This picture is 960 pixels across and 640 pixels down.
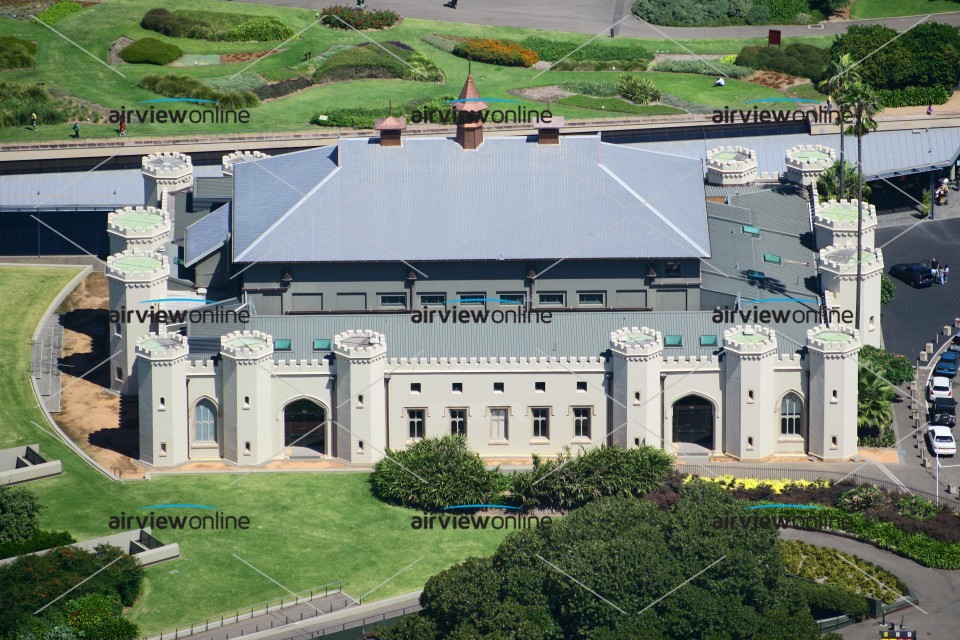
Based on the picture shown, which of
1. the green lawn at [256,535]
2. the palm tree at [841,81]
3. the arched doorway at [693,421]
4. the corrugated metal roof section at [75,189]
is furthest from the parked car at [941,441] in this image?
the corrugated metal roof section at [75,189]

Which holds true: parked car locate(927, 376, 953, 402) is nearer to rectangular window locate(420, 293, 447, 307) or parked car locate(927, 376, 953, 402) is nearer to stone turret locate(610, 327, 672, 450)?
stone turret locate(610, 327, 672, 450)

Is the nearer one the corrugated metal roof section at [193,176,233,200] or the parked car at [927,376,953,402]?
the parked car at [927,376,953,402]

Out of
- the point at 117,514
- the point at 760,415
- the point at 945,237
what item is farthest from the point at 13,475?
the point at 945,237

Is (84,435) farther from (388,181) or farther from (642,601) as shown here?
(642,601)

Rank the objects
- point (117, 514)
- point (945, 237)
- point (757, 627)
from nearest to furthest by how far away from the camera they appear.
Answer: point (757, 627)
point (117, 514)
point (945, 237)

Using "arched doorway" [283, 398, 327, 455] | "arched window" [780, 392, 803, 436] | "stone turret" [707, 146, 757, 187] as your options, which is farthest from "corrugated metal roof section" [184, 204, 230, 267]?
"arched window" [780, 392, 803, 436]
